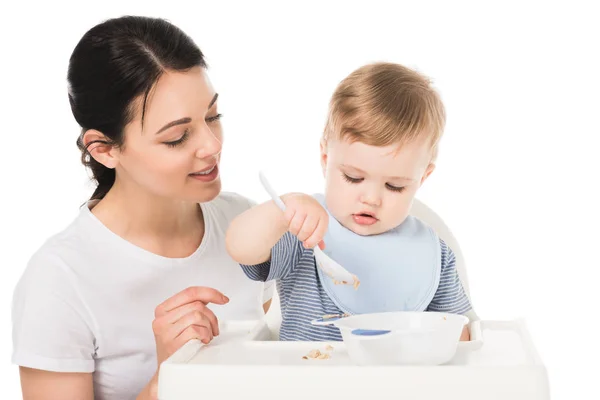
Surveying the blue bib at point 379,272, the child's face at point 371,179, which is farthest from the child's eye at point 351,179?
the blue bib at point 379,272

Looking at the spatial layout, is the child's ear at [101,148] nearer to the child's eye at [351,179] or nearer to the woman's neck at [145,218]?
the woman's neck at [145,218]

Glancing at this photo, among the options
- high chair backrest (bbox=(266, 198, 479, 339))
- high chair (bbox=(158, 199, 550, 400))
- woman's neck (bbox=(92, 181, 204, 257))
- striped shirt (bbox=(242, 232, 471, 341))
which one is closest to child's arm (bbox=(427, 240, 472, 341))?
striped shirt (bbox=(242, 232, 471, 341))

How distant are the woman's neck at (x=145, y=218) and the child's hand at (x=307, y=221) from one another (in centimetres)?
51

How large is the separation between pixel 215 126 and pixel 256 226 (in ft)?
1.26

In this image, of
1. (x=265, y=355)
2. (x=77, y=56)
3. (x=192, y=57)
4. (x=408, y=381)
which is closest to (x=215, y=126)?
(x=192, y=57)

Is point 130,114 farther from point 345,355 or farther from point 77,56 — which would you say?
point 345,355

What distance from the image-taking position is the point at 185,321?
1.27 meters

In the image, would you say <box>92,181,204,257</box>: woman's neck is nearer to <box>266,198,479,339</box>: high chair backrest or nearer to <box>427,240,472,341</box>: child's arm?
<box>266,198,479,339</box>: high chair backrest

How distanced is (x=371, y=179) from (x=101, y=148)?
0.58 m

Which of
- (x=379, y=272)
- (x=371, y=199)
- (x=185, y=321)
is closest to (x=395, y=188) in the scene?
(x=371, y=199)

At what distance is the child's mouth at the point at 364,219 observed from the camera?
1354 millimetres

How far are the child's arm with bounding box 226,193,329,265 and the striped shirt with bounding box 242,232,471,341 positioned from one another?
4 cm

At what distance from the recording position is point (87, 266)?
157 centimetres

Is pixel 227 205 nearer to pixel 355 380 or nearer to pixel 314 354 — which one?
pixel 314 354
